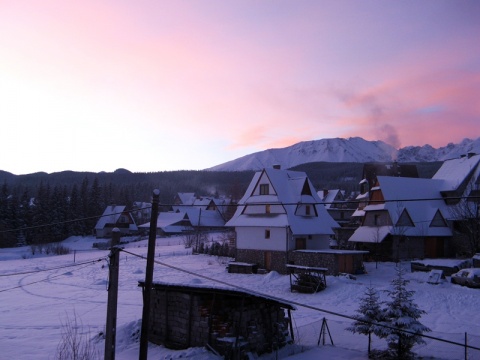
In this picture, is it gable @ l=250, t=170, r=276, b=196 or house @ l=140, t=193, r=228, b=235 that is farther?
house @ l=140, t=193, r=228, b=235

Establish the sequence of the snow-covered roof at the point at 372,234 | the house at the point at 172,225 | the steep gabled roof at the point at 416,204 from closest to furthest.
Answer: the snow-covered roof at the point at 372,234 < the steep gabled roof at the point at 416,204 < the house at the point at 172,225

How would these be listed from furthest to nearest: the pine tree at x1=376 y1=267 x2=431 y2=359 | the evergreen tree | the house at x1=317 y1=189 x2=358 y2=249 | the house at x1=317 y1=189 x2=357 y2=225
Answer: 1. the evergreen tree
2. the house at x1=317 y1=189 x2=357 y2=225
3. the house at x1=317 y1=189 x2=358 y2=249
4. the pine tree at x1=376 y1=267 x2=431 y2=359

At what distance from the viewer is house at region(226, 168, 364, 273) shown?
3950cm

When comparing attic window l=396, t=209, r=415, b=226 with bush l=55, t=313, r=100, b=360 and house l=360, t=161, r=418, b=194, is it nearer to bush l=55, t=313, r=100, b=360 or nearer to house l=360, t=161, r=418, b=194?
house l=360, t=161, r=418, b=194

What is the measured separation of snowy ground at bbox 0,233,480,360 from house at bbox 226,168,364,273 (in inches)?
123

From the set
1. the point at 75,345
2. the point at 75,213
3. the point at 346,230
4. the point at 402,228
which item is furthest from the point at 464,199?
the point at 75,213

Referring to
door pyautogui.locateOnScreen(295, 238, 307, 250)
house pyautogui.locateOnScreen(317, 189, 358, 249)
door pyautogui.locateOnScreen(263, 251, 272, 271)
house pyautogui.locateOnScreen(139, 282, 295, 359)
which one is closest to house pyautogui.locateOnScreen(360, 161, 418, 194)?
house pyautogui.locateOnScreen(317, 189, 358, 249)

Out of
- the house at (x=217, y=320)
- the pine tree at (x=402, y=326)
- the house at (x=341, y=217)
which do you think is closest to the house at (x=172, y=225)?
the house at (x=341, y=217)

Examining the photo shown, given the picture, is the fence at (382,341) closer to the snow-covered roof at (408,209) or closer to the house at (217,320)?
the house at (217,320)

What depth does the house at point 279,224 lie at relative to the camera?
39.5 metres

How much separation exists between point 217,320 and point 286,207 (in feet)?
81.7

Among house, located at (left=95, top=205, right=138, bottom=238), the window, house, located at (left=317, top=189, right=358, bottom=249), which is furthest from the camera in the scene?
house, located at (left=95, top=205, right=138, bottom=238)

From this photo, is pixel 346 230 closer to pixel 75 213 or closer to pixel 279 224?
pixel 279 224

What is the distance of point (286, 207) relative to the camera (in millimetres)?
41219
